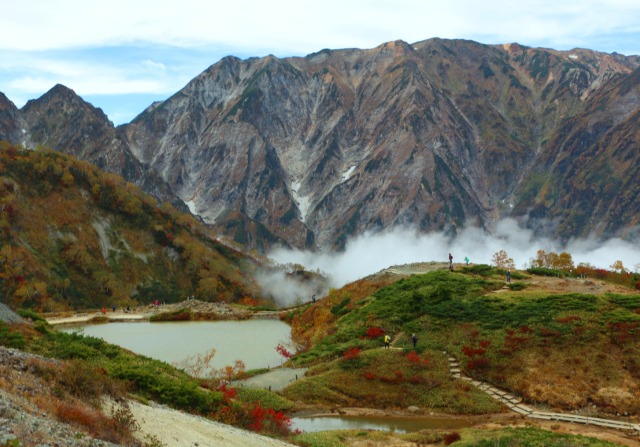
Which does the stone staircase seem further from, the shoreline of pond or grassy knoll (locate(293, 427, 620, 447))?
the shoreline of pond

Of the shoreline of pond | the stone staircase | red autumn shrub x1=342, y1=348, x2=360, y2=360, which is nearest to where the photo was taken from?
the stone staircase

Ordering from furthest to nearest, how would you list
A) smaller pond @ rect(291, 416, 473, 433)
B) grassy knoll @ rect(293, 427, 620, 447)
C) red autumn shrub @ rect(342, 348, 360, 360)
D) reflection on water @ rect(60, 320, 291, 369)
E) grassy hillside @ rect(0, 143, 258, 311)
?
grassy hillside @ rect(0, 143, 258, 311) → reflection on water @ rect(60, 320, 291, 369) → red autumn shrub @ rect(342, 348, 360, 360) → smaller pond @ rect(291, 416, 473, 433) → grassy knoll @ rect(293, 427, 620, 447)

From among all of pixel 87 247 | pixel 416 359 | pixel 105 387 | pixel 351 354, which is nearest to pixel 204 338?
pixel 351 354

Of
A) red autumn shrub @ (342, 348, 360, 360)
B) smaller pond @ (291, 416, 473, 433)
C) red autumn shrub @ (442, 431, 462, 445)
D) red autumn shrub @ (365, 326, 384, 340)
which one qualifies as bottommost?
smaller pond @ (291, 416, 473, 433)

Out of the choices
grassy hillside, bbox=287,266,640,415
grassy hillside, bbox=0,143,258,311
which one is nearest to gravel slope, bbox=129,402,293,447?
grassy hillside, bbox=287,266,640,415

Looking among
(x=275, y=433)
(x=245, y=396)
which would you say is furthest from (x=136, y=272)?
(x=275, y=433)

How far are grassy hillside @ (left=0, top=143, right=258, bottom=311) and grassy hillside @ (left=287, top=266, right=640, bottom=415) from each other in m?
77.7

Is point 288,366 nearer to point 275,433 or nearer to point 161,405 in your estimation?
point 275,433

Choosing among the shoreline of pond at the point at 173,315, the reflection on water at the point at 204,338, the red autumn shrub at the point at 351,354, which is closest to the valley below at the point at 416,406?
the red autumn shrub at the point at 351,354

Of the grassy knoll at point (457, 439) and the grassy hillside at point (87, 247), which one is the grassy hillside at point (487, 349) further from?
the grassy hillside at point (87, 247)

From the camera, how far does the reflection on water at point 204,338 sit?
6231 cm

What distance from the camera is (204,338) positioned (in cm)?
7181

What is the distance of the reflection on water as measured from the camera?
6231cm

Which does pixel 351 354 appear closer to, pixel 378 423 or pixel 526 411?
pixel 378 423
